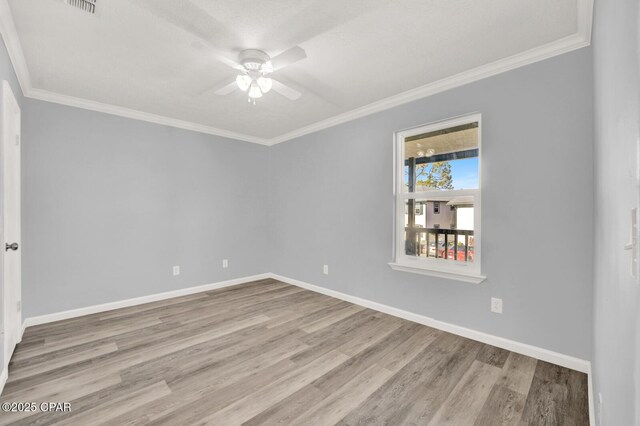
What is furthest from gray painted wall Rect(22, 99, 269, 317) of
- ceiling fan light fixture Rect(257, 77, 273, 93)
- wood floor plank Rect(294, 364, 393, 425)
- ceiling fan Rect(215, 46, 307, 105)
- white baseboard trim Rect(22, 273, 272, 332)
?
wood floor plank Rect(294, 364, 393, 425)

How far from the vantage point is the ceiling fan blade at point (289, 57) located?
194 cm

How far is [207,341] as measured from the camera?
2.69 meters

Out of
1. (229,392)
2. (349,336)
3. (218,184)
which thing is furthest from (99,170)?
(349,336)

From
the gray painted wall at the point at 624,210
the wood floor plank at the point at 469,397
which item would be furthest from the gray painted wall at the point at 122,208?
the gray painted wall at the point at 624,210

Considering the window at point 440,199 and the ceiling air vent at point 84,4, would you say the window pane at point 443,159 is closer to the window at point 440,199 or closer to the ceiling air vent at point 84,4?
the window at point 440,199

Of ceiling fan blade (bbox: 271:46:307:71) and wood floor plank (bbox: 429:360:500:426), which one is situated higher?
ceiling fan blade (bbox: 271:46:307:71)

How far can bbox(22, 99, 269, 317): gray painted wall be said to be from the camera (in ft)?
10.2

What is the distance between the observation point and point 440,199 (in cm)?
303

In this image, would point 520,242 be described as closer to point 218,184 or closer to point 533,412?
point 533,412

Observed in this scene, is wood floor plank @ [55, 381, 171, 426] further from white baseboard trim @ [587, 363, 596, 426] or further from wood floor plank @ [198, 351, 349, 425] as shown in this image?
white baseboard trim @ [587, 363, 596, 426]

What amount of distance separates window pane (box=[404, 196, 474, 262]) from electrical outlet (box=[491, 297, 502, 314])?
0.41m

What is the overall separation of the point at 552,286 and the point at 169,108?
14.5 ft

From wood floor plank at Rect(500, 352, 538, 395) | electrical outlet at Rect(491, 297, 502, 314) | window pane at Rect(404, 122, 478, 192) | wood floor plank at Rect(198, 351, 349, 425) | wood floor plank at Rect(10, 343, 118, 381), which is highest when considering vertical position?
window pane at Rect(404, 122, 478, 192)

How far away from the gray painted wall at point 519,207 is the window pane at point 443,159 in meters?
0.17
